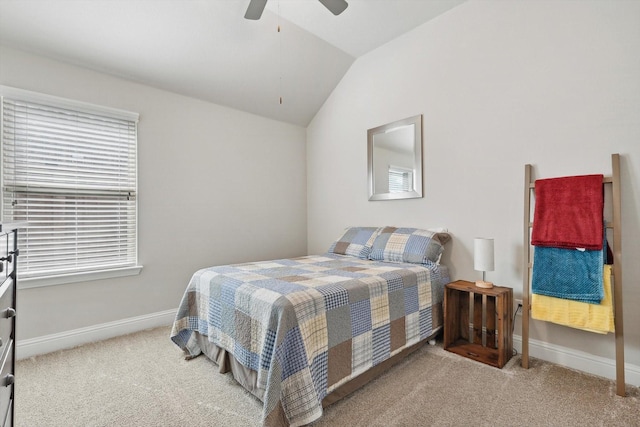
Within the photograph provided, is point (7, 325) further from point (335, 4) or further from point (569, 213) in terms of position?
point (569, 213)

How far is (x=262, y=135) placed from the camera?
3.87 meters

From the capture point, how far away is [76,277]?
2559 mm

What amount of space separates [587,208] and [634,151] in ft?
1.47

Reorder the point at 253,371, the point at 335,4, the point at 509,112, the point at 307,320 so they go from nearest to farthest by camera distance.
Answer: the point at 307,320
the point at 253,371
the point at 335,4
the point at 509,112

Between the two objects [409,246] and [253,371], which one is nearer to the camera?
[253,371]

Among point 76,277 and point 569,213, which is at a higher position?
point 569,213

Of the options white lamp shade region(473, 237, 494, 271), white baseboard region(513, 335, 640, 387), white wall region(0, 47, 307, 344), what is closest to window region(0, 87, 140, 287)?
white wall region(0, 47, 307, 344)

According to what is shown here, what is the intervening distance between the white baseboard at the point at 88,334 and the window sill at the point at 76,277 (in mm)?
420

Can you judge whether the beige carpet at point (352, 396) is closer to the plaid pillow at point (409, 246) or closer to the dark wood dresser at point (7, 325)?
the dark wood dresser at point (7, 325)

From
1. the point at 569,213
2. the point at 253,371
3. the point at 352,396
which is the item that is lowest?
the point at 352,396

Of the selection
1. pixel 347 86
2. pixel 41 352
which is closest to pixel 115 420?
pixel 41 352

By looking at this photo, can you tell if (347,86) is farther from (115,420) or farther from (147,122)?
(115,420)

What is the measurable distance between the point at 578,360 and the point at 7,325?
3.18 m

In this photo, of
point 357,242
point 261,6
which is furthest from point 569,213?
point 261,6
